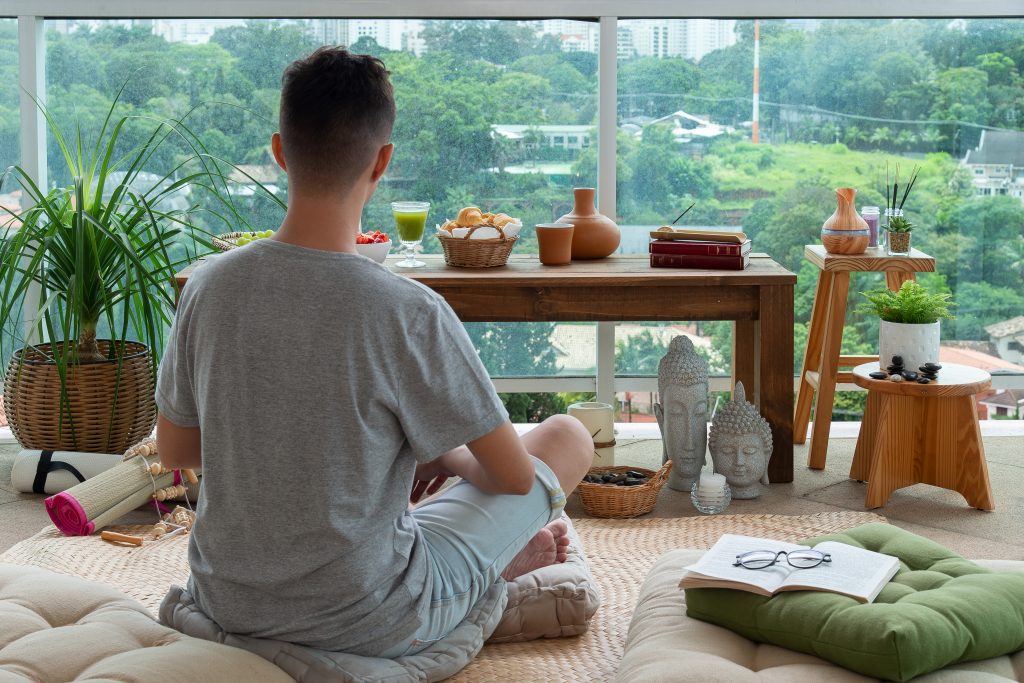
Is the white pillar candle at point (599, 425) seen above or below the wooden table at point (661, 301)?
below

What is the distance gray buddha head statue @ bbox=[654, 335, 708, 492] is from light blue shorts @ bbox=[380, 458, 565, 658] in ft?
4.38

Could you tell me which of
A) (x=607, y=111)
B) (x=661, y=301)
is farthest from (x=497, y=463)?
(x=607, y=111)

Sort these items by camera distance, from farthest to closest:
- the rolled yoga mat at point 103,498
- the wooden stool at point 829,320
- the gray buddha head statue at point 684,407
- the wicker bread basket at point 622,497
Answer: the wooden stool at point 829,320, the gray buddha head statue at point 684,407, the wicker bread basket at point 622,497, the rolled yoga mat at point 103,498

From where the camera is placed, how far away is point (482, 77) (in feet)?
13.4

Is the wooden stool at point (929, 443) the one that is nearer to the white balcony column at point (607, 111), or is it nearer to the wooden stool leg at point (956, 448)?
the wooden stool leg at point (956, 448)

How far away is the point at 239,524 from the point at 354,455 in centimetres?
20

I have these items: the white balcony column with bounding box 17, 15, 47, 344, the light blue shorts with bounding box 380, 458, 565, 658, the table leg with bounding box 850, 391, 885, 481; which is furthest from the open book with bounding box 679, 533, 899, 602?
the white balcony column with bounding box 17, 15, 47, 344

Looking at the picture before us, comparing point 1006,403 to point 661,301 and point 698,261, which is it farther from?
point 661,301

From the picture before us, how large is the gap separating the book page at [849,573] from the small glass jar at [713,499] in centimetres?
124

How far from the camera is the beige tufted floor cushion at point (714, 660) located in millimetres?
1603

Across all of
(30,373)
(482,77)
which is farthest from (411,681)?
(482,77)

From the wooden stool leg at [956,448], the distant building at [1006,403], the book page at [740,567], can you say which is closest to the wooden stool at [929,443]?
the wooden stool leg at [956,448]

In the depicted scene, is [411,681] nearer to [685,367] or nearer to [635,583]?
[635,583]

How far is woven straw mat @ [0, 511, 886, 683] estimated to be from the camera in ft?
7.12
